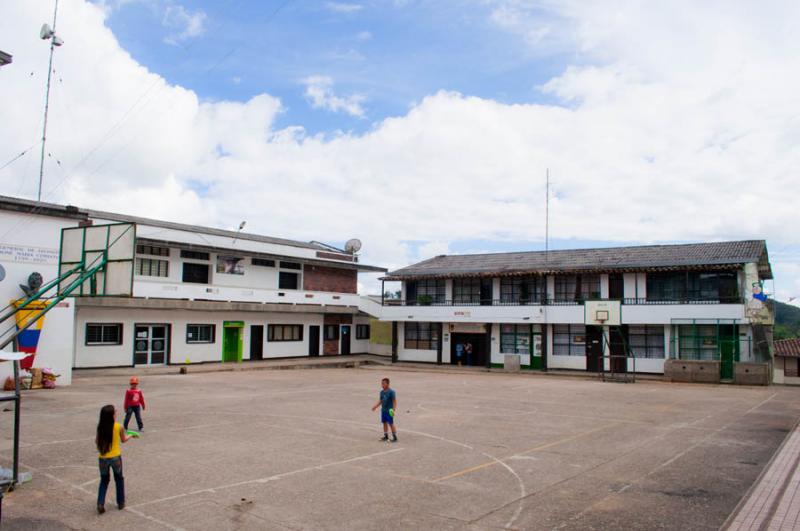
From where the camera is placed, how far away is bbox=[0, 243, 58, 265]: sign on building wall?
20.9m

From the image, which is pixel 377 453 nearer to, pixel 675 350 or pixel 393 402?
pixel 393 402

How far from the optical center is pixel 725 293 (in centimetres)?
3275

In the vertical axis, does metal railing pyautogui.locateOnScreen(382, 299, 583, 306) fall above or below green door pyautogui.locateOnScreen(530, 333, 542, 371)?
above

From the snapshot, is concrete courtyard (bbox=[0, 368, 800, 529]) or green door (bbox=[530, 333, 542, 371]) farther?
green door (bbox=[530, 333, 542, 371])

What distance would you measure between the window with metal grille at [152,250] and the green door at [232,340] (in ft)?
18.4

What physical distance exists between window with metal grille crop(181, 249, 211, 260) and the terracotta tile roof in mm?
39003

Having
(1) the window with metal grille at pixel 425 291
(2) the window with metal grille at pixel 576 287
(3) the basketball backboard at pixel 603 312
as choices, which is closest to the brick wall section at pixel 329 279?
(1) the window with metal grille at pixel 425 291

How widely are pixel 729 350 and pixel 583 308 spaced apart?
299 inches

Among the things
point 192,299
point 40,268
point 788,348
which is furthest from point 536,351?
point 40,268

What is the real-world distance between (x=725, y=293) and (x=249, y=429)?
27385mm

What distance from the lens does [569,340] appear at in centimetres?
3675

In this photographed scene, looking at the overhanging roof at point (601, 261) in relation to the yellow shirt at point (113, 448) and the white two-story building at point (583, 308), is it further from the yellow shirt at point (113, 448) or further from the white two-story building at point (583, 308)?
the yellow shirt at point (113, 448)

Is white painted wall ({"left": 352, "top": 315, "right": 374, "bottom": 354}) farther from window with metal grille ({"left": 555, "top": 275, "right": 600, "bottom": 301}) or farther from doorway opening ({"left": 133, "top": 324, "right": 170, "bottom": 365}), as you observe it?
doorway opening ({"left": 133, "top": 324, "right": 170, "bottom": 365})

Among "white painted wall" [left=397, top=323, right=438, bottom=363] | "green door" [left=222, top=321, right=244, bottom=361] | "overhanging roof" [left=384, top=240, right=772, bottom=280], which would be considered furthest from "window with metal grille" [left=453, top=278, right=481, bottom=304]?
"green door" [left=222, top=321, right=244, bottom=361]
